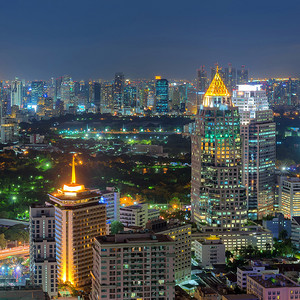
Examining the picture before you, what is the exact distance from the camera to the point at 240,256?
13.0 meters

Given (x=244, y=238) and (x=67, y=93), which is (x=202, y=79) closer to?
(x=67, y=93)

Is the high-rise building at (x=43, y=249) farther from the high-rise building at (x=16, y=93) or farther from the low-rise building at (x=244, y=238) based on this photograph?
the high-rise building at (x=16, y=93)

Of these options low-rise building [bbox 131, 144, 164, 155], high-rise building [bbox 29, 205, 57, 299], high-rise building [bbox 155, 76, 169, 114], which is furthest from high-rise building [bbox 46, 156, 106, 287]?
high-rise building [bbox 155, 76, 169, 114]

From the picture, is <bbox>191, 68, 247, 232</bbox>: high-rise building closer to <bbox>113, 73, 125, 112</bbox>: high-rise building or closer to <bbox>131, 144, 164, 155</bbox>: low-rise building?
<bbox>131, 144, 164, 155</bbox>: low-rise building

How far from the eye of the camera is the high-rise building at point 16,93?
41.3 m

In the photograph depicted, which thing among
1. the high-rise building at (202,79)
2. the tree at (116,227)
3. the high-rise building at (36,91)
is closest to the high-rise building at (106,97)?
the high-rise building at (36,91)

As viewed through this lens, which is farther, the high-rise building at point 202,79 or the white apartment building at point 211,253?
the high-rise building at point 202,79

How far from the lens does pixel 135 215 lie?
44.8 ft

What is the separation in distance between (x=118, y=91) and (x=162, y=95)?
2658 mm

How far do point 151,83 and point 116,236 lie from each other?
3389 cm

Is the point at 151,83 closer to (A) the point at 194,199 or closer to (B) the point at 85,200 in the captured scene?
(A) the point at 194,199

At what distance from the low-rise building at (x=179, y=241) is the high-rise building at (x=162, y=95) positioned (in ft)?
86.9

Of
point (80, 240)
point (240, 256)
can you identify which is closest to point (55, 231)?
point (80, 240)

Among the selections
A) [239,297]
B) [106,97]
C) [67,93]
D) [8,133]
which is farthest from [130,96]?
[239,297]
